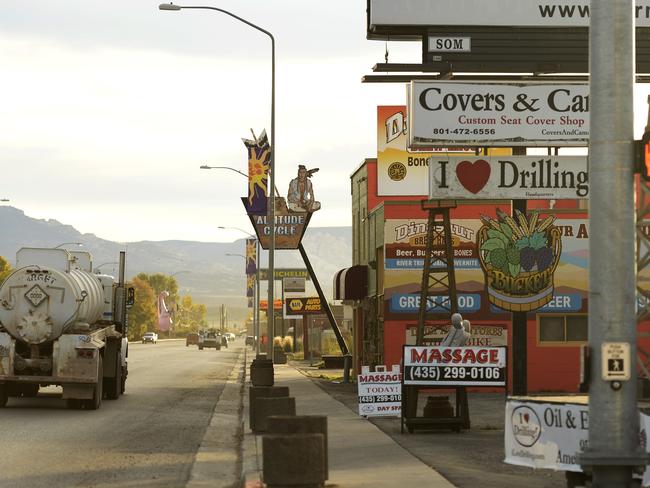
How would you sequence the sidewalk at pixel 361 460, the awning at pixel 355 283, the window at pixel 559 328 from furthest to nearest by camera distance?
the awning at pixel 355 283 < the window at pixel 559 328 < the sidewalk at pixel 361 460

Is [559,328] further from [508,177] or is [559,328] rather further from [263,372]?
[508,177]

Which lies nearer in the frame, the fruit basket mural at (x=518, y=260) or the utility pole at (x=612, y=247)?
the utility pole at (x=612, y=247)

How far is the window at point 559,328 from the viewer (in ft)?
124

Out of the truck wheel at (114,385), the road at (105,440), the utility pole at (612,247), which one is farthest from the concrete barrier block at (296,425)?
the truck wheel at (114,385)

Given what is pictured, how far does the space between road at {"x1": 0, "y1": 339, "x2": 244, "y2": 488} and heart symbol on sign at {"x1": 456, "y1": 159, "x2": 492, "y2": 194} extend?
6941 mm

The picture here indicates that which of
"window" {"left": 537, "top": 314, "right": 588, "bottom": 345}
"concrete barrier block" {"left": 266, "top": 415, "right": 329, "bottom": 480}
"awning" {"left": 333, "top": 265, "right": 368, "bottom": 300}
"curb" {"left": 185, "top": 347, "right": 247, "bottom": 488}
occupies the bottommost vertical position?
"curb" {"left": 185, "top": 347, "right": 247, "bottom": 488}

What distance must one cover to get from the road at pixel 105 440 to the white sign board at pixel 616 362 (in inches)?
258

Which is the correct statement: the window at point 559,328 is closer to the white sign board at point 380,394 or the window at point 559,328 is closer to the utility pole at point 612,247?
the white sign board at point 380,394

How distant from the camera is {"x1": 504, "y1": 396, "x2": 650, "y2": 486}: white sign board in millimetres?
11572

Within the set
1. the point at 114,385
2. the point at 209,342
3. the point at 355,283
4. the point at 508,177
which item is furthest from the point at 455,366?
the point at 209,342

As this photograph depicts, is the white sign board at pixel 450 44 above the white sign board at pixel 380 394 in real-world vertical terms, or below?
above

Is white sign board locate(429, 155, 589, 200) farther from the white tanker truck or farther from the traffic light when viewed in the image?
the traffic light

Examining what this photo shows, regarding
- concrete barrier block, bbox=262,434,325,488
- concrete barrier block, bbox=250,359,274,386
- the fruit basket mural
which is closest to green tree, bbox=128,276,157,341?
concrete barrier block, bbox=250,359,274,386

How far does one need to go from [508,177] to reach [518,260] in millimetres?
3144
